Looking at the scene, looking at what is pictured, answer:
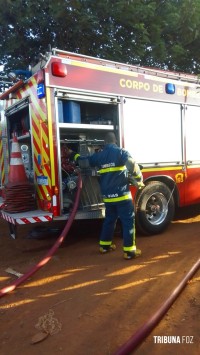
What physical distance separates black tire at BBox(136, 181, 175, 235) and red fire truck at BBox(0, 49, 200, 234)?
2 centimetres

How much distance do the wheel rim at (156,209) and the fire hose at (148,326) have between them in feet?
7.73

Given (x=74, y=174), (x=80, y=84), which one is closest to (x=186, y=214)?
(x=74, y=174)

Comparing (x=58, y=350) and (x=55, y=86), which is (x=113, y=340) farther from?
(x=55, y=86)

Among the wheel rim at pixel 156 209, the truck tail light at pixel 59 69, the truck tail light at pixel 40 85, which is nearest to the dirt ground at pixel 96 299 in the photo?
the wheel rim at pixel 156 209

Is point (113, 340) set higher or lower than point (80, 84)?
lower

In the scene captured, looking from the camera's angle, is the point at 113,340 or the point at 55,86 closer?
the point at 113,340

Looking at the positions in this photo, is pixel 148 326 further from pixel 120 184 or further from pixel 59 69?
pixel 59 69

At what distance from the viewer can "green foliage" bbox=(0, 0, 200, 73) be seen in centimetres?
838

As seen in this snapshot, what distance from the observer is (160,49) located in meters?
9.75

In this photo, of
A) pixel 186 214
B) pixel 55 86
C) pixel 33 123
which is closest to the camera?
pixel 55 86

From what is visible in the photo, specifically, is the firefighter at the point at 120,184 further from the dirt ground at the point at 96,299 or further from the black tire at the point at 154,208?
the black tire at the point at 154,208

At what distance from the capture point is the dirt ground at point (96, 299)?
2.70 meters

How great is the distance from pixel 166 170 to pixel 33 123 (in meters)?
2.49

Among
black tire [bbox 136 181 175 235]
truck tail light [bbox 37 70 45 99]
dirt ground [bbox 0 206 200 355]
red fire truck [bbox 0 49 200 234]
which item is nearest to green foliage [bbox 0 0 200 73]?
red fire truck [bbox 0 49 200 234]
